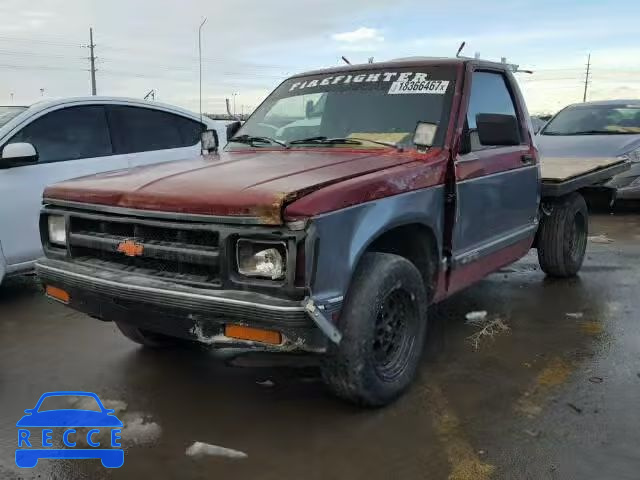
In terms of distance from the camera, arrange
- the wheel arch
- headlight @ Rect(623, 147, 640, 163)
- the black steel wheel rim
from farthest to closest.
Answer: headlight @ Rect(623, 147, 640, 163) → the wheel arch → the black steel wheel rim

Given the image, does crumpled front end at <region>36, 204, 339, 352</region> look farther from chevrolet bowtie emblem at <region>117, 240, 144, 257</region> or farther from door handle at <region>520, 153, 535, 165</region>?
door handle at <region>520, 153, 535, 165</region>

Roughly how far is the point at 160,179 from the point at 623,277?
182 inches

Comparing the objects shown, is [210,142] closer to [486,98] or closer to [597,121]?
[486,98]

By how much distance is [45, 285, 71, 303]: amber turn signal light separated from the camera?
338 centimetres

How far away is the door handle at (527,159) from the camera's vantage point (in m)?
4.68

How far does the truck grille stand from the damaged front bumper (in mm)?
77

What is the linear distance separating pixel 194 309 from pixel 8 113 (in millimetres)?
3817

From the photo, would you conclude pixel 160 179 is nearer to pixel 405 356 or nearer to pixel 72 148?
pixel 405 356

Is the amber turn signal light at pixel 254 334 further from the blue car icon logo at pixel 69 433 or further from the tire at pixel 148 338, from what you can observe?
the tire at pixel 148 338

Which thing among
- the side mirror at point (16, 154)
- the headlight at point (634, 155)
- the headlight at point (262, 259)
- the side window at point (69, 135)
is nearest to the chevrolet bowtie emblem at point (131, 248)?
the headlight at point (262, 259)

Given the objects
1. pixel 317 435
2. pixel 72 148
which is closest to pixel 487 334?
pixel 317 435

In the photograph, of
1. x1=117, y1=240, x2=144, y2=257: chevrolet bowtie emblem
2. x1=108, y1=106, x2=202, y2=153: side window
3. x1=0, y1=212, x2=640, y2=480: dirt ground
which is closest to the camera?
x1=0, y1=212, x2=640, y2=480: dirt ground

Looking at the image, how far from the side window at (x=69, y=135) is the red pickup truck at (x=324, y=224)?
163cm

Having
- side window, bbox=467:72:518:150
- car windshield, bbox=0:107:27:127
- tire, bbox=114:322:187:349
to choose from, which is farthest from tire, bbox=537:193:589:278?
car windshield, bbox=0:107:27:127
